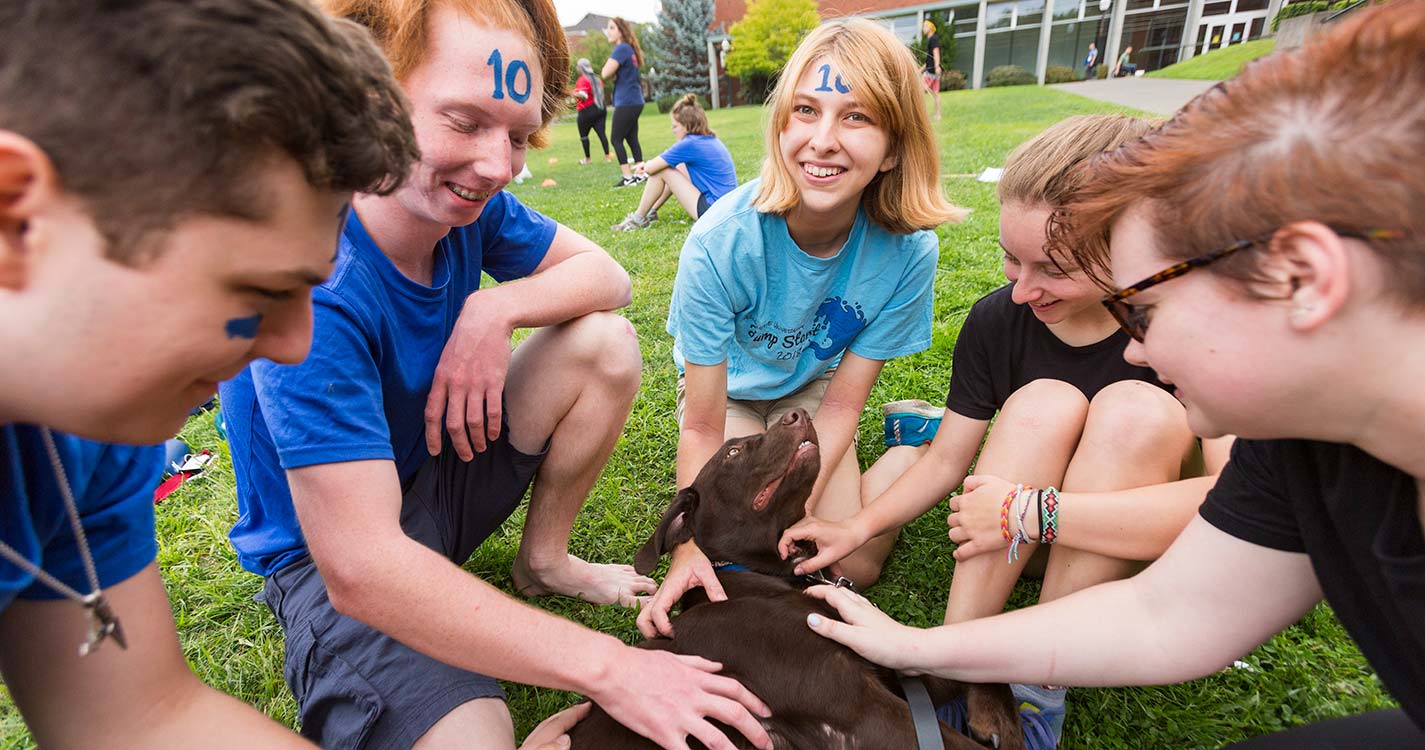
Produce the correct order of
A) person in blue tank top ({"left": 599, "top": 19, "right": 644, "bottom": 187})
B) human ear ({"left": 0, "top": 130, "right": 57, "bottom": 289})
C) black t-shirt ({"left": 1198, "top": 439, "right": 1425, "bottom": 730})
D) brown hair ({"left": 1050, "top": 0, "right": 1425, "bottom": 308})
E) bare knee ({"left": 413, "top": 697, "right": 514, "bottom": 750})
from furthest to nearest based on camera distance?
person in blue tank top ({"left": 599, "top": 19, "right": 644, "bottom": 187}), bare knee ({"left": 413, "top": 697, "right": 514, "bottom": 750}), black t-shirt ({"left": 1198, "top": 439, "right": 1425, "bottom": 730}), brown hair ({"left": 1050, "top": 0, "right": 1425, "bottom": 308}), human ear ({"left": 0, "top": 130, "right": 57, "bottom": 289})

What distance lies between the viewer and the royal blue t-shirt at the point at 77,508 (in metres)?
1.32

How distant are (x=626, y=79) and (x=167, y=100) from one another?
16469 millimetres

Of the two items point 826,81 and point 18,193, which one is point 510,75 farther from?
point 18,193

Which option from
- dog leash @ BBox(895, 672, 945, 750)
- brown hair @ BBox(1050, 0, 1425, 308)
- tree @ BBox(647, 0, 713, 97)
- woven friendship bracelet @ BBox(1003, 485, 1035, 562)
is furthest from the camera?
tree @ BBox(647, 0, 713, 97)

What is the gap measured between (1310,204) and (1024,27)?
6820 centimetres

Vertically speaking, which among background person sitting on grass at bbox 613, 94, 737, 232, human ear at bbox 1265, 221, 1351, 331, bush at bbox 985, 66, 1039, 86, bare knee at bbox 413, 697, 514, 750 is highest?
human ear at bbox 1265, 221, 1351, 331

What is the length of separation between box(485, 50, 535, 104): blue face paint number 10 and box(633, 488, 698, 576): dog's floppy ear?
153 cm

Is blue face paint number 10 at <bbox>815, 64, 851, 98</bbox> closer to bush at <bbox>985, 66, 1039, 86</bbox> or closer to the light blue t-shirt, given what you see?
the light blue t-shirt

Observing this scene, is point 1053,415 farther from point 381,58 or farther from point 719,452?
point 381,58

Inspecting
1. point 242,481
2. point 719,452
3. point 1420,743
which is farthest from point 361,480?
point 1420,743

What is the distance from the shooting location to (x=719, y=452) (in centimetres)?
318

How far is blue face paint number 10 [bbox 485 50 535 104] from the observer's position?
2.23m

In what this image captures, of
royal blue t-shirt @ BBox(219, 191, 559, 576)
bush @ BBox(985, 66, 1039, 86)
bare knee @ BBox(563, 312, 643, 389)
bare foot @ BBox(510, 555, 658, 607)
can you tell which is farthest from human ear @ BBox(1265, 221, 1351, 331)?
bush @ BBox(985, 66, 1039, 86)

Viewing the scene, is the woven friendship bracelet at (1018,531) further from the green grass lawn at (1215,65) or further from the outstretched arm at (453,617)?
the green grass lawn at (1215,65)
